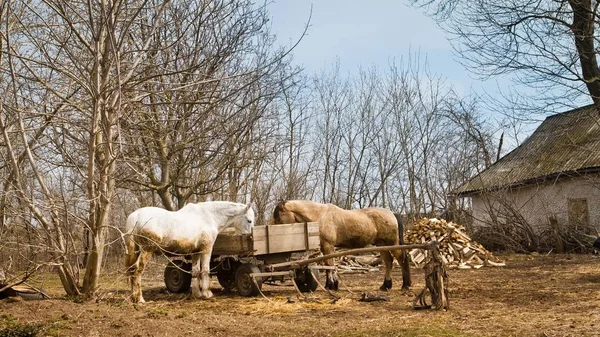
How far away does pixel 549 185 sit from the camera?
24.0m

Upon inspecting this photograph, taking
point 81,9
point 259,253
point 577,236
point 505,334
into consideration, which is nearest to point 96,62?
point 81,9

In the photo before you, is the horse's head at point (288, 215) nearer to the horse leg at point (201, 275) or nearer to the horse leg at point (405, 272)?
the horse leg at point (201, 275)

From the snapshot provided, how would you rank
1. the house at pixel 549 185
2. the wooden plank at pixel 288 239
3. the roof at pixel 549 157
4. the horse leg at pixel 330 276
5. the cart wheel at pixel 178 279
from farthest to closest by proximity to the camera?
the roof at pixel 549 157
the house at pixel 549 185
the cart wheel at pixel 178 279
the horse leg at pixel 330 276
the wooden plank at pixel 288 239

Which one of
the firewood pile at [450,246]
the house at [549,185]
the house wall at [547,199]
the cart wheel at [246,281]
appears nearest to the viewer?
the cart wheel at [246,281]

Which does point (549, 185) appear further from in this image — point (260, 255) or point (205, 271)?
point (205, 271)

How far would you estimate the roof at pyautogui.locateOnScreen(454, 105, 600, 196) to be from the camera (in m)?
23.3

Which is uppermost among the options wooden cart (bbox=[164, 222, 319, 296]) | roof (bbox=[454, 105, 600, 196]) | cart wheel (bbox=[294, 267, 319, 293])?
roof (bbox=[454, 105, 600, 196])

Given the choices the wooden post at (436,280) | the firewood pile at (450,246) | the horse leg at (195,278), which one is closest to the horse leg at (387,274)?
the wooden post at (436,280)

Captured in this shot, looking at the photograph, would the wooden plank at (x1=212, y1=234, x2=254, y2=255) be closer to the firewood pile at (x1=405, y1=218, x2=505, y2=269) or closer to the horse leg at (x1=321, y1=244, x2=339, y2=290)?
the horse leg at (x1=321, y1=244, x2=339, y2=290)

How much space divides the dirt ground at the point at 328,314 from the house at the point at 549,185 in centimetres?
1055

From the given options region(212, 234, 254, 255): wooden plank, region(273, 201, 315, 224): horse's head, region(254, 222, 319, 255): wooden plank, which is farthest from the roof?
region(212, 234, 254, 255): wooden plank

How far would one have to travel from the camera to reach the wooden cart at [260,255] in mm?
10969

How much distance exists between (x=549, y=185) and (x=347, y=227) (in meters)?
14.7

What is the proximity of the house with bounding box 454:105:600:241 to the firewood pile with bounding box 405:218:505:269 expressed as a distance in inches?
170
